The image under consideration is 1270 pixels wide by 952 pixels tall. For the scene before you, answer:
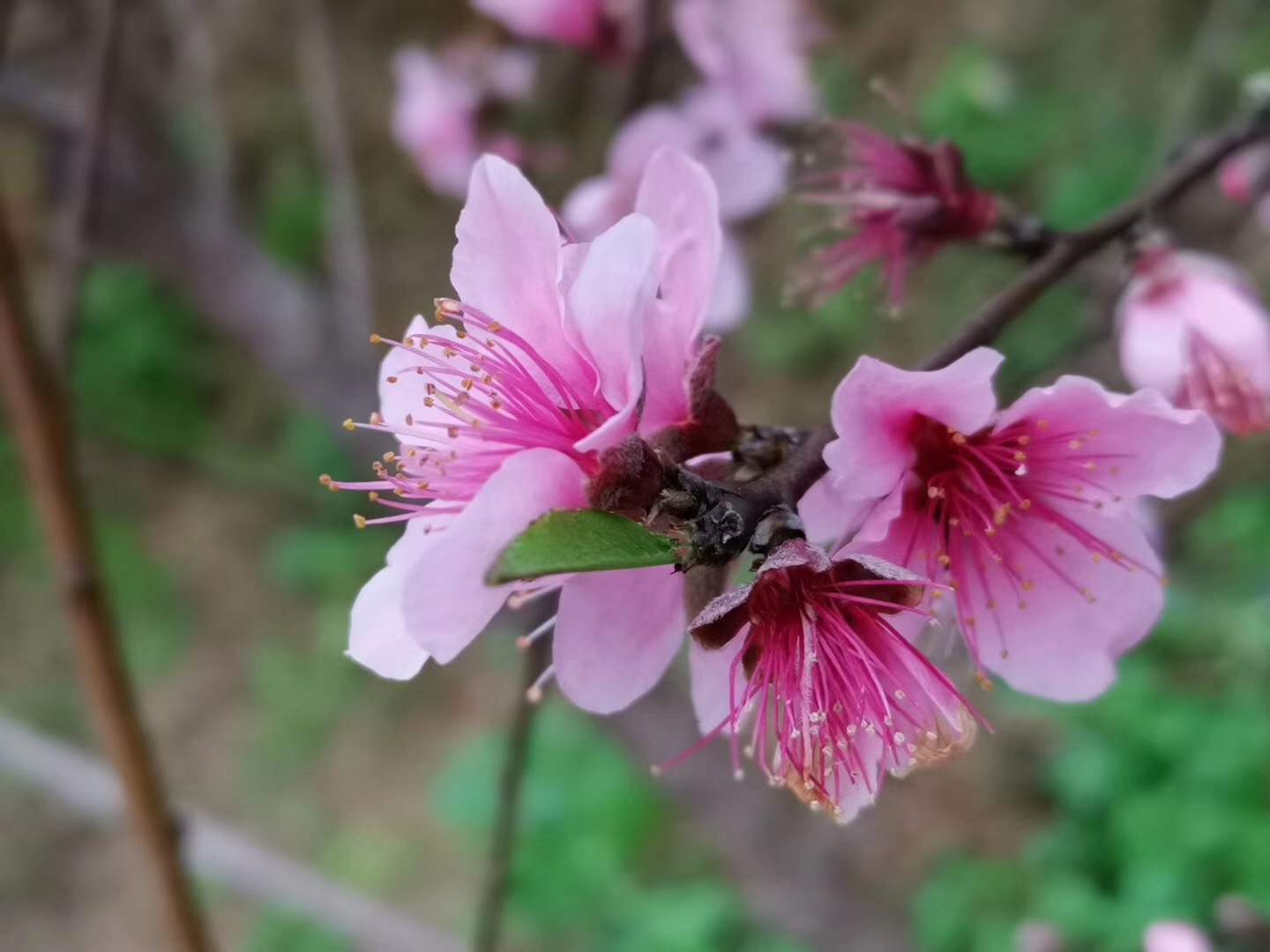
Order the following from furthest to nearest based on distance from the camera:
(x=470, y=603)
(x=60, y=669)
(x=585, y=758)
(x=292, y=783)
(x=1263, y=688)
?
1. (x=60, y=669)
2. (x=292, y=783)
3. (x=585, y=758)
4. (x=1263, y=688)
5. (x=470, y=603)

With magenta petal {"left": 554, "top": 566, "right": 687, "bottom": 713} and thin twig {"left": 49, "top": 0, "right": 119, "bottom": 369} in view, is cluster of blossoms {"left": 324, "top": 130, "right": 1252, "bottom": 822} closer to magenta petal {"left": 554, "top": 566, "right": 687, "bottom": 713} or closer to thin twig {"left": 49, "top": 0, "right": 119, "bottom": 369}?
magenta petal {"left": 554, "top": 566, "right": 687, "bottom": 713}

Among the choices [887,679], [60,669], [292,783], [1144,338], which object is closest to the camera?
[887,679]

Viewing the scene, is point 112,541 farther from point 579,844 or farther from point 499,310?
point 499,310

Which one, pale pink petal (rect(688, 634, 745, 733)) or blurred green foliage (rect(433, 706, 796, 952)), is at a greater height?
pale pink petal (rect(688, 634, 745, 733))

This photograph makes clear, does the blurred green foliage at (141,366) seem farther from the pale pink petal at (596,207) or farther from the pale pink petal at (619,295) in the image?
the pale pink petal at (619,295)

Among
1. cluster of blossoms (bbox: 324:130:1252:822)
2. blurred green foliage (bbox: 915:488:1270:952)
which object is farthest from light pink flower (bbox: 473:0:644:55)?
blurred green foliage (bbox: 915:488:1270:952)

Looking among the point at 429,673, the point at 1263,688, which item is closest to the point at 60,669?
the point at 429,673

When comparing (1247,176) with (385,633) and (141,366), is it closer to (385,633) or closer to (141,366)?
(385,633)
